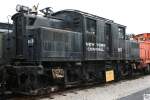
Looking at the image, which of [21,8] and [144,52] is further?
[144,52]

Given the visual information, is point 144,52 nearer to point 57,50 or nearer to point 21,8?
point 57,50

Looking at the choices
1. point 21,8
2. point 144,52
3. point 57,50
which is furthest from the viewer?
point 144,52

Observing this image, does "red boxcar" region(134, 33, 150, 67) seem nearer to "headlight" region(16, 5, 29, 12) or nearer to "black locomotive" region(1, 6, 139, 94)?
"black locomotive" region(1, 6, 139, 94)

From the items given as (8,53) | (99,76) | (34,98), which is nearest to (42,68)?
(34,98)

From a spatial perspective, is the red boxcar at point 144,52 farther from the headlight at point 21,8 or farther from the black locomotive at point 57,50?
the headlight at point 21,8

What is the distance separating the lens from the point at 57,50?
36.2 feet

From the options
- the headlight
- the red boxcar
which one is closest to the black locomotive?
the headlight

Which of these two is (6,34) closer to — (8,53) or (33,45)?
(8,53)

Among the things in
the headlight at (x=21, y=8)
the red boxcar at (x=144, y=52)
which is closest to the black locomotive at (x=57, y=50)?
the headlight at (x=21, y=8)

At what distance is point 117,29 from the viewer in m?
15.7

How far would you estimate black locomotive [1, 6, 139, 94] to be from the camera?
10.1 meters

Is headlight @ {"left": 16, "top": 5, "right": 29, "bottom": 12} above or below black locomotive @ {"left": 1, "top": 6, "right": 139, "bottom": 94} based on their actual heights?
above

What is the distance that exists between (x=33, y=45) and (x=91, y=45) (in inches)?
146

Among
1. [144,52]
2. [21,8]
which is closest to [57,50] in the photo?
[21,8]
